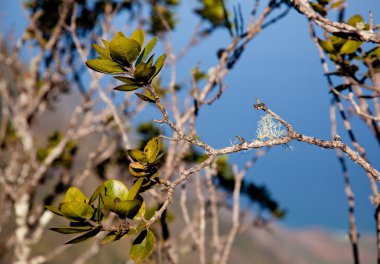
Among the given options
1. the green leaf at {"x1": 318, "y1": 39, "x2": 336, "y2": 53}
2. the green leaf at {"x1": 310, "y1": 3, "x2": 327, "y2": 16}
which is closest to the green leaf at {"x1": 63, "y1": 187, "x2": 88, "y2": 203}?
the green leaf at {"x1": 318, "y1": 39, "x2": 336, "y2": 53}

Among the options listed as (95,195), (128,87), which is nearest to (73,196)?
(95,195)

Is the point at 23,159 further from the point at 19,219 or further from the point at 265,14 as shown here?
the point at 265,14

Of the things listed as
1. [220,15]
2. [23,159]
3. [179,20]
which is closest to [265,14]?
[220,15]

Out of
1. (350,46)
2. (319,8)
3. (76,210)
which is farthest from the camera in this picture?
(319,8)

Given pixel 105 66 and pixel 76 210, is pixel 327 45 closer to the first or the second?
pixel 105 66

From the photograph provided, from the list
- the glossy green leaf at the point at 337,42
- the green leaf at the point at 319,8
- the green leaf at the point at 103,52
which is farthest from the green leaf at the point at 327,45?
the green leaf at the point at 103,52
